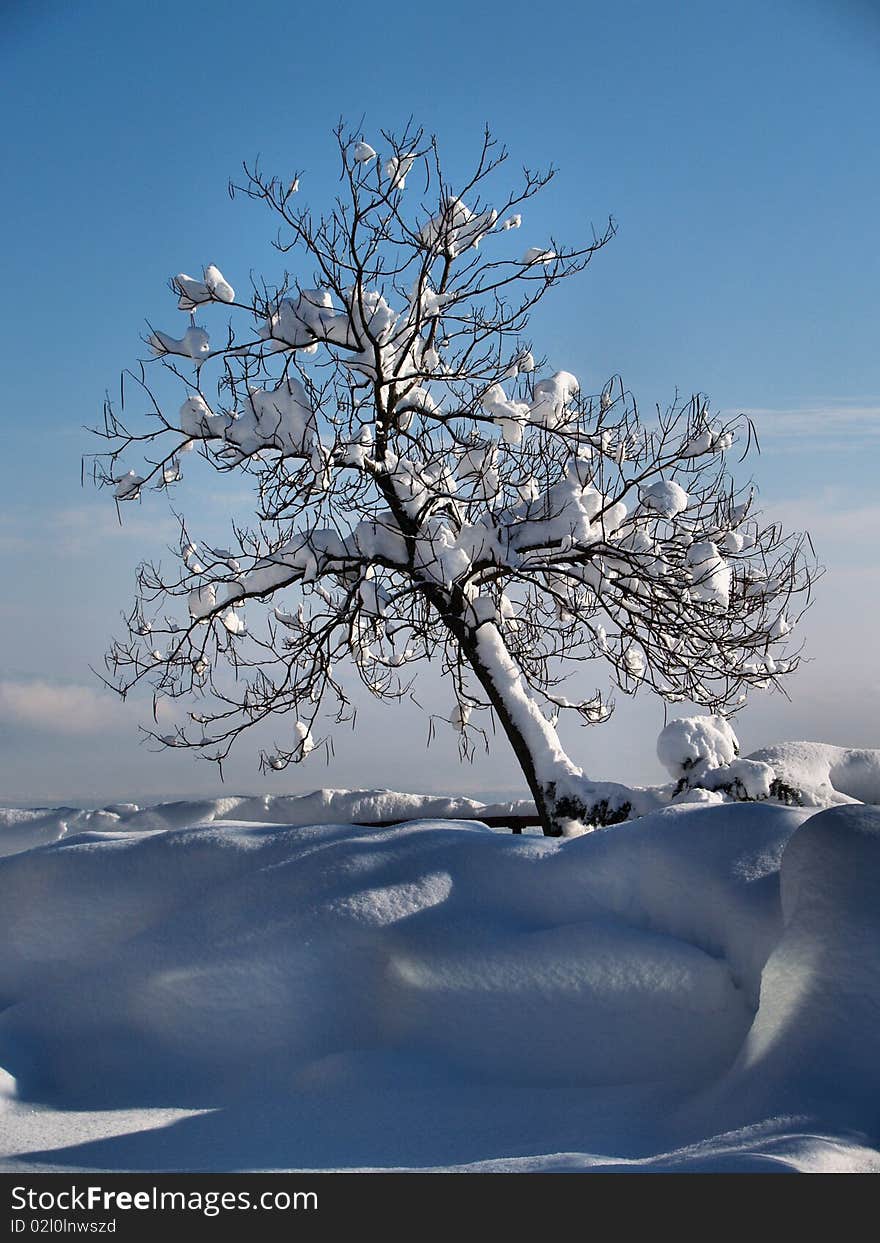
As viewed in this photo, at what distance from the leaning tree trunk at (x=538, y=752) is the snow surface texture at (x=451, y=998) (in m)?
3.03

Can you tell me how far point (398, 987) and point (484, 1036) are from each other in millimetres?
356

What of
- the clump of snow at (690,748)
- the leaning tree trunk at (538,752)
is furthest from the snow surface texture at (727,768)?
the leaning tree trunk at (538,752)

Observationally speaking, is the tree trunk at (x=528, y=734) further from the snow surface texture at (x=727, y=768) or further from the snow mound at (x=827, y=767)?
the snow mound at (x=827, y=767)

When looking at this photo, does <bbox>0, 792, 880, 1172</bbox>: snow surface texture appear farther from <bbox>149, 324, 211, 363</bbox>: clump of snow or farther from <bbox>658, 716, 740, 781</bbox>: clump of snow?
<bbox>149, 324, 211, 363</bbox>: clump of snow

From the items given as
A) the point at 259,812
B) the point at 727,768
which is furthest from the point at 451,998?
the point at 259,812

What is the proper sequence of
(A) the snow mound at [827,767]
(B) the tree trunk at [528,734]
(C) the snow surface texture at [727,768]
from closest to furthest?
(C) the snow surface texture at [727,768] < (B) the tree trunk at [528,734] < (A) the snow mound at [827,767]

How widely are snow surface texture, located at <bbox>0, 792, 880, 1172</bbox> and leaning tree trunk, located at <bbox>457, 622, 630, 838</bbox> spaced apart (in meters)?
3.03

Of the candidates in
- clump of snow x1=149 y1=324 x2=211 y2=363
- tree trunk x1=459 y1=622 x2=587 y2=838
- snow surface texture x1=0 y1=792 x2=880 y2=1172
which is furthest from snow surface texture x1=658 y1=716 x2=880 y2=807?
clump of snow x1=149 y1=324 x2=211 y2=363

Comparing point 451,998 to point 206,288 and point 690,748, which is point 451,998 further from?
point 206,288

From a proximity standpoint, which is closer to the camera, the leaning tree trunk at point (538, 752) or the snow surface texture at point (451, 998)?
the snow surface texture at point (451, 998)

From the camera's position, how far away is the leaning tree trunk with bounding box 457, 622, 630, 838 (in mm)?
7262

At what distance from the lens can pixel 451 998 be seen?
3.52 meters

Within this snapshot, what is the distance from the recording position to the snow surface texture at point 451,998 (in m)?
2.95

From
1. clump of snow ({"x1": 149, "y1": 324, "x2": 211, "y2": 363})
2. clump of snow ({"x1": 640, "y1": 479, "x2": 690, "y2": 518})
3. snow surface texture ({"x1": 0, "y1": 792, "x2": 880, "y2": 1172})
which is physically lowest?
snow surface texture ({"x1": 0, "y1": 792, "x2": 880, "y2": 1172})
